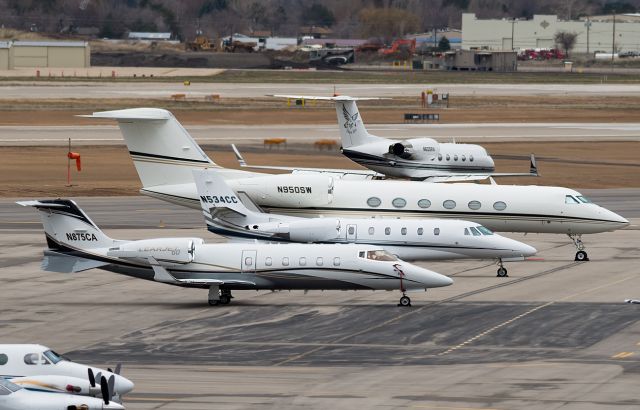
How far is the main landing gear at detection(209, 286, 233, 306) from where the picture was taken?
46981 mm

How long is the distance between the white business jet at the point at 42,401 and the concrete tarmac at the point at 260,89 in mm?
128094

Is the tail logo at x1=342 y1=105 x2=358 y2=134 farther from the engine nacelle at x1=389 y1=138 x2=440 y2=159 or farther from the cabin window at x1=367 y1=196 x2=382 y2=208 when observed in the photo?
the cabin window at x1=367 y1=196 x2=382 y2=208

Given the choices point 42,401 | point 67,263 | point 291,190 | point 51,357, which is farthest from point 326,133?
point 42,401

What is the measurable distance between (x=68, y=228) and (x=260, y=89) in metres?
128

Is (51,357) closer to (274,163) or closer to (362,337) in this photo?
(362,337)

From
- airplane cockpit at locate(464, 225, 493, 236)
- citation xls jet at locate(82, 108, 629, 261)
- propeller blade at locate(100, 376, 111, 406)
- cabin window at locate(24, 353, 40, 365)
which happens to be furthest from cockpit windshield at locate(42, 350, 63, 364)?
citation xls jet at locate(82, 108, 629, 261)

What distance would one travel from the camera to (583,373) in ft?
117

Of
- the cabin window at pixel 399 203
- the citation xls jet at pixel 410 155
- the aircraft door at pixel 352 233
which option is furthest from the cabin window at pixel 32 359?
the citation xls jet at pixel 410 155

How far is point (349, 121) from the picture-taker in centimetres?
7738

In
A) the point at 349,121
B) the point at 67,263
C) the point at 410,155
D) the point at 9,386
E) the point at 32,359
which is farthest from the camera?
the point at 349,121

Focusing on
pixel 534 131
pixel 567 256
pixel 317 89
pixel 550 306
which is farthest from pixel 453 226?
pixel 317 89

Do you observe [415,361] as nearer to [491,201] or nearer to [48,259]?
[48,259]

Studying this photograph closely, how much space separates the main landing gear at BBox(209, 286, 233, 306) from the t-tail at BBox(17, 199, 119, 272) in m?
3.94

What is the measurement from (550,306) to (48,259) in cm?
1769
